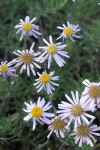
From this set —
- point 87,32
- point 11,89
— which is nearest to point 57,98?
→ point 11,89

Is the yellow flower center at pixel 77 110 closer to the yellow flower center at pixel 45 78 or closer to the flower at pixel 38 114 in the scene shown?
the flower at pixel 38 114

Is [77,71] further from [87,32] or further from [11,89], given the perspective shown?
[11,89]

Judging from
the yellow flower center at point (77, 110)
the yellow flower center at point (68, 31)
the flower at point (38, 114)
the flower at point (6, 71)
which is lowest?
the yellow flower center at point (77, 110)

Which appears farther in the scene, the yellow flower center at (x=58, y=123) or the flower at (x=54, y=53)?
the flower at (x=54, y=53)

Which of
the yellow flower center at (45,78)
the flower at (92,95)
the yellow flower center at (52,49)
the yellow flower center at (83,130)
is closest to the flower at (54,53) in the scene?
the yellow flower center at (52,49)

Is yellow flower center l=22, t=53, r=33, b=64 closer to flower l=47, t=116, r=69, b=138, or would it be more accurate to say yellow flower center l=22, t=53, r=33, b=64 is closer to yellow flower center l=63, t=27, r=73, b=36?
yellow flower center l=63, t=27, r=73, b=36

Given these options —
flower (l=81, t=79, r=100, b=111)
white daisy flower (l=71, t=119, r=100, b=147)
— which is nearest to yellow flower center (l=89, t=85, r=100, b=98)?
flower (l=81, t=79, r=100, b=111)

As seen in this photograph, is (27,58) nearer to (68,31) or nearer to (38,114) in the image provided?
(68,31)
